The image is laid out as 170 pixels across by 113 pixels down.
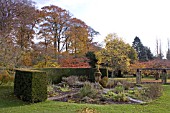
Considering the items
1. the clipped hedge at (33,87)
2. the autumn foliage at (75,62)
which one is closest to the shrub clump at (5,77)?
the clipped hedge at (33,87)

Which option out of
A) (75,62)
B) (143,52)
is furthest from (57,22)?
(143,52)

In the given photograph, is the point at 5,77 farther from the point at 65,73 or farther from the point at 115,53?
the point at 115,53

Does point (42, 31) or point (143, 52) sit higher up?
point (42, 31)

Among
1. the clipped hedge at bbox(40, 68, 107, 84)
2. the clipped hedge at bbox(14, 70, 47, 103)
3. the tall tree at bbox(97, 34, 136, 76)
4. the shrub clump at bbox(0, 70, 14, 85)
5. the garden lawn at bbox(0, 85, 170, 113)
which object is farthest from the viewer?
the tall tree at bbox(97, 34, 136, 76)

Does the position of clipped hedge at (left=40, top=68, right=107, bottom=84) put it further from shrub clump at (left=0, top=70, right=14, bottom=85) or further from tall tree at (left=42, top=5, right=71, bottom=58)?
tall tree at (left=42, top=5, right=71, bottom=58)

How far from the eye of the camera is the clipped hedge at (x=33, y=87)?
8.07m

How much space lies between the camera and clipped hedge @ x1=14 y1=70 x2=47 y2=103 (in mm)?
8070

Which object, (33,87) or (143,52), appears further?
(143,52)

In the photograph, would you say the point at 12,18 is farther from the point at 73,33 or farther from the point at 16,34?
the point at 73,33

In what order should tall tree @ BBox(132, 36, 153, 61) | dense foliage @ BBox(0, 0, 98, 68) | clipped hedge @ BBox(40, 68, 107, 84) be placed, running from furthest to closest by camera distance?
tall tree @ BBox(132, 36, 153, 61) < dense foliage @ BBox(0, 0, 98, 68) < clipped hedge @ BBox(40, 68, 107, 84)

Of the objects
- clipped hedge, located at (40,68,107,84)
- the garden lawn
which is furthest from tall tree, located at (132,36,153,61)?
the garden lawn

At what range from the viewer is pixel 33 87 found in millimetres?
8078

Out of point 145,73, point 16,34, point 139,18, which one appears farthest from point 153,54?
point 16,34

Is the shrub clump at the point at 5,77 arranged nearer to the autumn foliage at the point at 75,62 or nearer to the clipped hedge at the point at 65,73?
the clipped hedge at the point at 65,73
